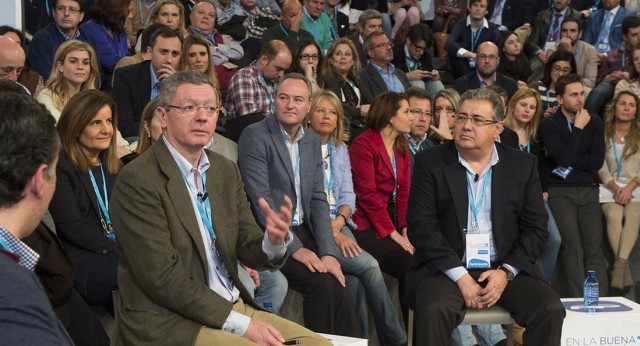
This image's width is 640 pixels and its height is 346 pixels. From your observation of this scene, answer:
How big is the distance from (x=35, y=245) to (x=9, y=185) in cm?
205

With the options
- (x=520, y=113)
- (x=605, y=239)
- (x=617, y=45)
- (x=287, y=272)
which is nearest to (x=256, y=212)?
(x=287, y=272)

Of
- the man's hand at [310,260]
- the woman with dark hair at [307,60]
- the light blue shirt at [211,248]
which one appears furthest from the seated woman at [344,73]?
the light blue shirt at [211,248]

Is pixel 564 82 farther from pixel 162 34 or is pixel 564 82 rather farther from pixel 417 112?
pixel 162 34

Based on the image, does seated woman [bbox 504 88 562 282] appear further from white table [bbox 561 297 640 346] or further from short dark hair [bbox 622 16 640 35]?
short dark hair [bbox 622 16 640 35]

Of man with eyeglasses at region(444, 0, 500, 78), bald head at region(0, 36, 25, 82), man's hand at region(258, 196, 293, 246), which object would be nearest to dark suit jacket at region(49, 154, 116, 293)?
bald head at region(0, 36, 25, 82)

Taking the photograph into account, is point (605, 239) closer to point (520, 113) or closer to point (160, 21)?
point (520, 113)

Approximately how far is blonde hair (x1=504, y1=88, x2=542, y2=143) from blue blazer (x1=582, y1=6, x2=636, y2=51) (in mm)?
3734

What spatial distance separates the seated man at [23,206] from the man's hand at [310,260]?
332 cm

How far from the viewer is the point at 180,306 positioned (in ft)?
11.2

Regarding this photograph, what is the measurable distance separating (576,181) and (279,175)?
8.97 feet

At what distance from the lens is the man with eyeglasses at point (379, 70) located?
803 centimetres

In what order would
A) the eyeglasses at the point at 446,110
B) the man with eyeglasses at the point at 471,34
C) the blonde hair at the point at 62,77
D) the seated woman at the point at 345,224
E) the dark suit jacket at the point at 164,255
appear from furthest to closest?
the man with eyeglasses at the point at 471,34
the eyeglasses at the point at 446,110
the blonde hair at the point at 62,77
the seated woman at the point at 345,224
the dark suit jacket at the point at 164,255

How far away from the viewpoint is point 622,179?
7227mm

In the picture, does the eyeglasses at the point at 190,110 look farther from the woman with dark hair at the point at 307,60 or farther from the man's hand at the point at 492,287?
the woman with dark hair at the point at 307,60
